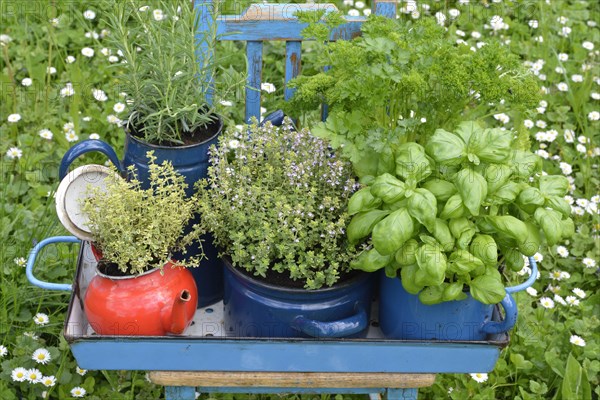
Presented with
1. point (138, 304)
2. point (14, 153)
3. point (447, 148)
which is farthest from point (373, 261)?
point (14, 153)

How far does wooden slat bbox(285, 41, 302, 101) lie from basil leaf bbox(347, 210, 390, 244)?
22.1 inches

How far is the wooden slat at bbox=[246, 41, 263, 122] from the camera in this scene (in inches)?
85.3

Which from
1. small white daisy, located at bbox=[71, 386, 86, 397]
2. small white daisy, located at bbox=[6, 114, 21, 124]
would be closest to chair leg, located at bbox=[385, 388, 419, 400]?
small white daisy, located at bbox=[71, 386, 86, 397]

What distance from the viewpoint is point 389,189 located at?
5.51 ft

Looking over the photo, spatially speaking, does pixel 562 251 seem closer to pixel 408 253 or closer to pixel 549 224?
pixel 549 224

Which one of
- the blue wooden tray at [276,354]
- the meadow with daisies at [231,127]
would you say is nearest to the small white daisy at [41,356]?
the meadow with daisies at [231,127]

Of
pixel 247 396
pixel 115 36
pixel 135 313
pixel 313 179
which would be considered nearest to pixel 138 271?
pixel 135 313

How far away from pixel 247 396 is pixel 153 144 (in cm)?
88

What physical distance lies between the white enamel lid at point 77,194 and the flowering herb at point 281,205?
0.81 ft

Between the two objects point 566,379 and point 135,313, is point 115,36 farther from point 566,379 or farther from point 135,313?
point 566,379

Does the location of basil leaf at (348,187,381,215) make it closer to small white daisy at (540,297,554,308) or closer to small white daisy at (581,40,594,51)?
small white daisy at (540,297,554,308)

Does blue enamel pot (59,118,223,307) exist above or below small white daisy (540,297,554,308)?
above

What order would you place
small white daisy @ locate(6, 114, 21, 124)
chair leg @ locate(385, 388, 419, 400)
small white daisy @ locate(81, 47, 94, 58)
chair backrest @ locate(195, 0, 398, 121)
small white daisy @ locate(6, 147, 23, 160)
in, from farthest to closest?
→ small white daisy @ locate(81, 47, 94, 58), small white daisy @ locate(6, 114, 21, 124), small white daisy @ locate(6, 147, 23, 160), chair backrest @ locate(195, 0, 398, 121), chair leg @ locate(385, 388, 419, 400)

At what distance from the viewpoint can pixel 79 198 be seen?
187cm
